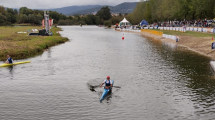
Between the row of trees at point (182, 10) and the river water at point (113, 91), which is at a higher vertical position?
the row of trees at point (182, 10)

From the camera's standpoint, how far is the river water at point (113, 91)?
1895 centimetres

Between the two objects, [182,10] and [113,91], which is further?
[182,10]

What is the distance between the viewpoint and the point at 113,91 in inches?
967

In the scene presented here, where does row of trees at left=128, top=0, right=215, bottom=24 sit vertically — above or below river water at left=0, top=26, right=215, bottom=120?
above

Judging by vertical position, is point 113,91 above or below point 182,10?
below

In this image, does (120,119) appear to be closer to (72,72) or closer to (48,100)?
(48,100)

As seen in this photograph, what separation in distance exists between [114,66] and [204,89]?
1523cm

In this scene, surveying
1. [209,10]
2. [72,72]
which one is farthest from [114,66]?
[209,10]

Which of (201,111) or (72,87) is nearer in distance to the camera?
(201,111)

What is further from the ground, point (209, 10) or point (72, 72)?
point (209, 10)

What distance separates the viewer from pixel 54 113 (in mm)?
18938

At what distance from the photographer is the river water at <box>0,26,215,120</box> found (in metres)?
19.0

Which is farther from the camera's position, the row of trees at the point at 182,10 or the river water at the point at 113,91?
the row of trees at the point at 182,10

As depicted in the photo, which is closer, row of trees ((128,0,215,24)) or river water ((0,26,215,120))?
river water ((0,26,215,120))
